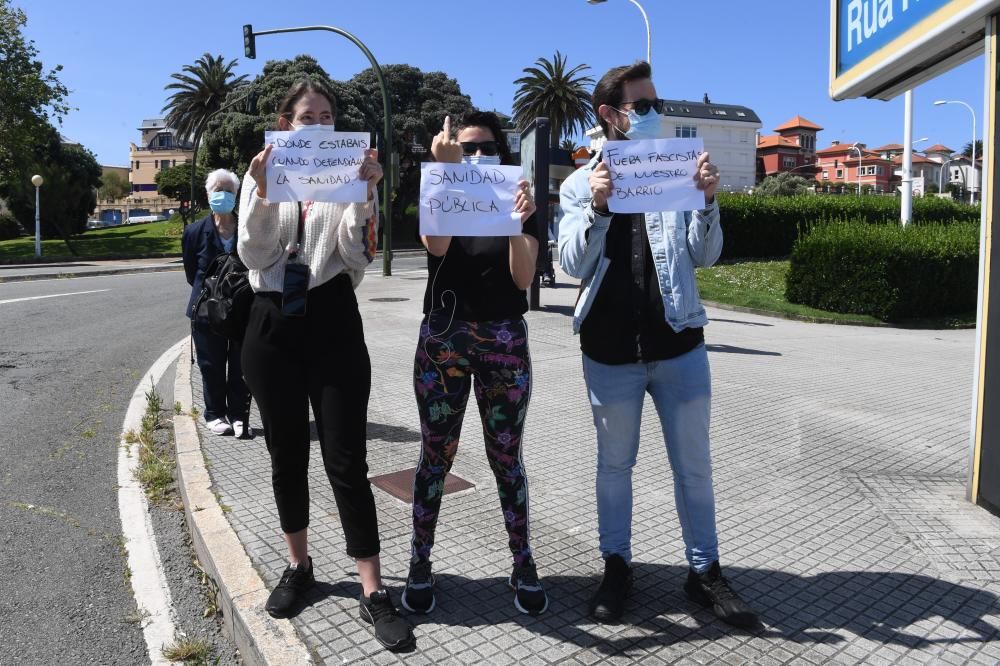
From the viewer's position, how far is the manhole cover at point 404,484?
456 cm

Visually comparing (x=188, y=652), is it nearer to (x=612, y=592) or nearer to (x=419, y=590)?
(x=419, y=590)

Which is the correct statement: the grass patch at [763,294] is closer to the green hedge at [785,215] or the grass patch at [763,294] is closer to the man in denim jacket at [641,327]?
the green hedge at [785,215]

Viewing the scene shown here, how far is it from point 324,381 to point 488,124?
1205mm

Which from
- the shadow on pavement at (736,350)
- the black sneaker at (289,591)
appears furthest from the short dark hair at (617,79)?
the shadow on pavement at (736,350)

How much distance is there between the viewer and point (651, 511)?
4.31 meters

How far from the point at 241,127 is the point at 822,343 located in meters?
37.2

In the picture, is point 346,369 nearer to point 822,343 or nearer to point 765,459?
point 765,459

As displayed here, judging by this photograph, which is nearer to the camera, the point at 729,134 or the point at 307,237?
the point at 307,237

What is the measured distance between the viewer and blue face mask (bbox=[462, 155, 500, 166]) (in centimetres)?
307

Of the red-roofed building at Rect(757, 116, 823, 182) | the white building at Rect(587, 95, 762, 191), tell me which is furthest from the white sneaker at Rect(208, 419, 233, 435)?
the red-roofed building at Rect(757, 116, 823, 182)

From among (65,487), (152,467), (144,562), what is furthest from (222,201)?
(144,562)

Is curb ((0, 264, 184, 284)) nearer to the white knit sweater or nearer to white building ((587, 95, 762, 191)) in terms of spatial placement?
the white knit sweater

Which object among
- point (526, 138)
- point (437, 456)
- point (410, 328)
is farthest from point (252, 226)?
point (526, 138)

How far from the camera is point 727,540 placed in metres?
3.90
